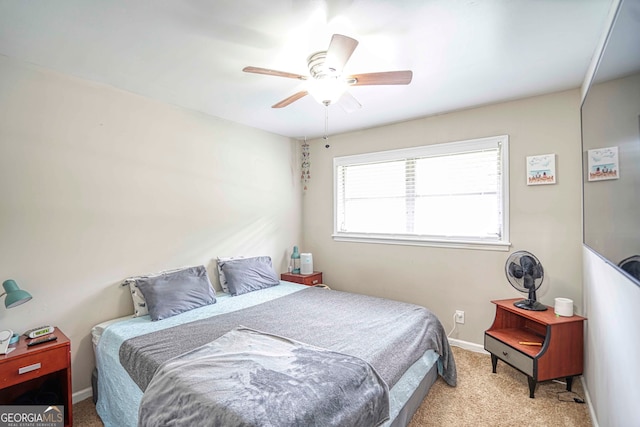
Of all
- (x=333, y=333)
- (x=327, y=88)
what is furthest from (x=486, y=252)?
(x=327, y=88)

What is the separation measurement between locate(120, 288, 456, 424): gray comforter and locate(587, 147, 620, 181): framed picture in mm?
1434

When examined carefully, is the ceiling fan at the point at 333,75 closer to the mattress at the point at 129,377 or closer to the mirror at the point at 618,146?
the mirror at the point at 618,146

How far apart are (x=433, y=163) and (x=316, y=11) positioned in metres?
2.18

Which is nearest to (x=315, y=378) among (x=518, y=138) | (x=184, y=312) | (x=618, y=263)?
(x=618, y=263)

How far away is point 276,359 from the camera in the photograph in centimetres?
164

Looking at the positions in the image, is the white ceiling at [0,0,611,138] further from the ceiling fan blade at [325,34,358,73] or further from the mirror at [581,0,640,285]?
the mirror at [581,0,640,285]

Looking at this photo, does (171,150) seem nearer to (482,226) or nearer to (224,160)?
(224,160)

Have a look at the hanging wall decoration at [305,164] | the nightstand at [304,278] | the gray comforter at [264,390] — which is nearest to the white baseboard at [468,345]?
the nightstand at [304,278]

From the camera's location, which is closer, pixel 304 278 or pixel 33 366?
pixel 33 366

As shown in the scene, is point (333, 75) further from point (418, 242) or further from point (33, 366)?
point (33, 366)

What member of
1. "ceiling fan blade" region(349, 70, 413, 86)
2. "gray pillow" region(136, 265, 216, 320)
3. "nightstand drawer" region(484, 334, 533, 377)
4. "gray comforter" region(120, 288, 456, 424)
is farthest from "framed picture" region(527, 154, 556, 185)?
"gray pillow" region(136, 265, 216, 320)

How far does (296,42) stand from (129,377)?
2.32 metres

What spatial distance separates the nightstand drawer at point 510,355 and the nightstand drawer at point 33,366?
317 cm

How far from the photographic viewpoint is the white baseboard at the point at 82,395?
7.41ft
